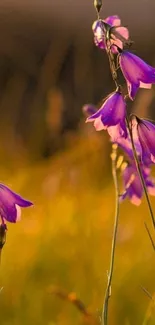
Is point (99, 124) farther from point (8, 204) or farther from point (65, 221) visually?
point (65, 221)

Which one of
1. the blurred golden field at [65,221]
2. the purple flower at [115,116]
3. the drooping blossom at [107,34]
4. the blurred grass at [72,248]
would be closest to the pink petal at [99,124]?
the purple flower at [115,116]

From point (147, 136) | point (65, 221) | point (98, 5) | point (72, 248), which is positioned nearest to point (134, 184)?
point (147, 136)

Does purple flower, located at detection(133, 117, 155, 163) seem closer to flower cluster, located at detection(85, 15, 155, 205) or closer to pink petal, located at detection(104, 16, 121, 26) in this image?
flower cluster, located at detection(85, 15, 155, 205)

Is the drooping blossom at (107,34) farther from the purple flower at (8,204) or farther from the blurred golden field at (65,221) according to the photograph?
the blurred golden field at (65,221)

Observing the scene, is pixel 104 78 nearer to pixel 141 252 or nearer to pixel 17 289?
pixel 141 252

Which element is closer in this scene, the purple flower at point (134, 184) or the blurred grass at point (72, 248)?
the purple flower at point (134, 184)

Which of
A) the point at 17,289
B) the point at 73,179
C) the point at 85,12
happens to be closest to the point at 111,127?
the point at 17,289

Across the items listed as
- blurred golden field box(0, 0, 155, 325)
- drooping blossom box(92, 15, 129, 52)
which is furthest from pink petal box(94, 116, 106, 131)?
blurred golden field box(0, 0, 155, 325)
